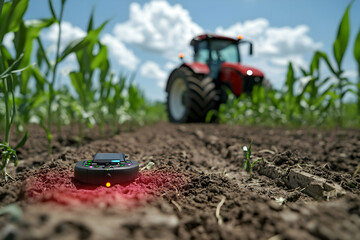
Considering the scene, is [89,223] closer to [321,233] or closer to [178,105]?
[321,233]

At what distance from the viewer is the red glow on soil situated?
924 mm

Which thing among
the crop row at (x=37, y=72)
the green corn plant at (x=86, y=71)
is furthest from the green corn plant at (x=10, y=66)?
the green corn plant at (x=86, y=71)

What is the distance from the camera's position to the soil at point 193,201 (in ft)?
2.10

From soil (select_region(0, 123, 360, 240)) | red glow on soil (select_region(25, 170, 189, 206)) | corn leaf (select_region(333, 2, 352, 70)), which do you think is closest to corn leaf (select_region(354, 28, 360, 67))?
corn leaf (select_region(333, 2, 352, 70))

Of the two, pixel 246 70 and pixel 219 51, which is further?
pixel 219 51

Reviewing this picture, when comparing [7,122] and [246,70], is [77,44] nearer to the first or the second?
[7,122]

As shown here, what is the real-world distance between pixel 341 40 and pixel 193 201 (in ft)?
8.26

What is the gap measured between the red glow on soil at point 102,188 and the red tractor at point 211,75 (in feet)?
10.8

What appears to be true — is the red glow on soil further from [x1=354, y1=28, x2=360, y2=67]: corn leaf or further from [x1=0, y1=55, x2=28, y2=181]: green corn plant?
[x1=354, y1=28, x2=360, y2=67]: corn leaf

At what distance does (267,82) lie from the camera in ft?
18.4

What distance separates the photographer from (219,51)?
5.21 m

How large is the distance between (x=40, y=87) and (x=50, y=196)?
179 cm

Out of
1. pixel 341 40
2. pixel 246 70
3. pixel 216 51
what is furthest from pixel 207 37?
pixel 341 40

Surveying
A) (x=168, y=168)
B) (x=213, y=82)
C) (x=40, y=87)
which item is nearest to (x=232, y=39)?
(x=213, y=82)
